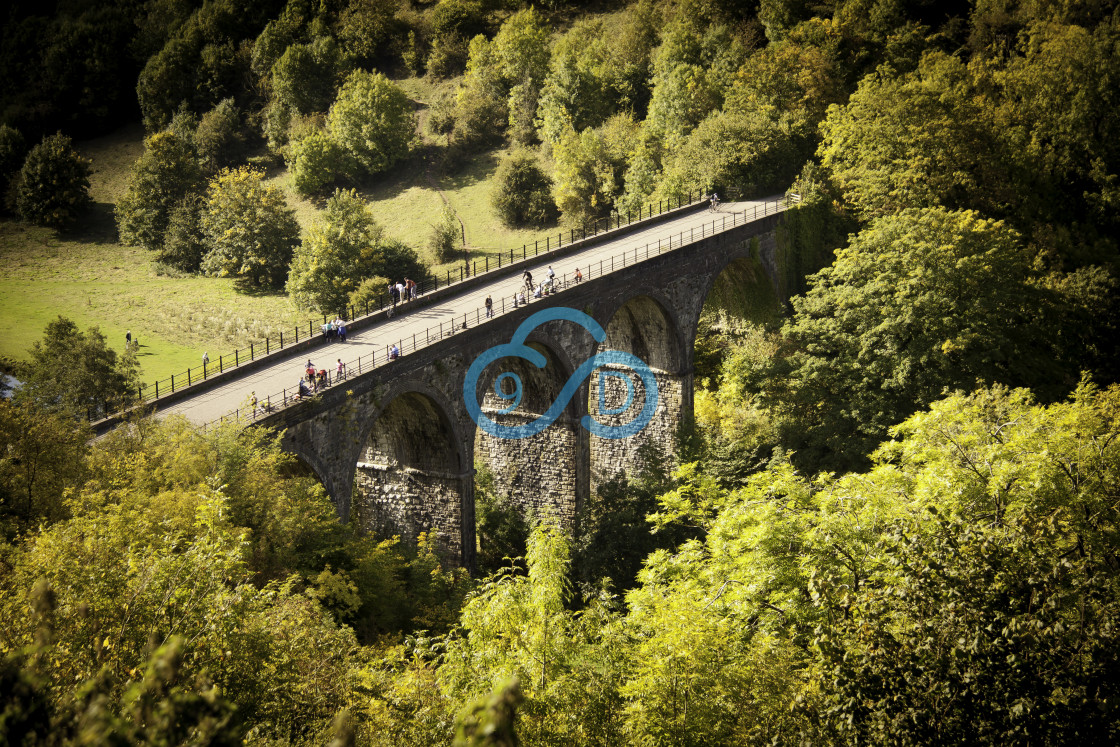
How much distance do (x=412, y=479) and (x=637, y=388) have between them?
15.1m

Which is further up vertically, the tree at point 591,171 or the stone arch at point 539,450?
the tree at point 591,171

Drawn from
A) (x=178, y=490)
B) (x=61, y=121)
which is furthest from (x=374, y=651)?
(x=61, y=121)

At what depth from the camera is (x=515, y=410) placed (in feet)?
132

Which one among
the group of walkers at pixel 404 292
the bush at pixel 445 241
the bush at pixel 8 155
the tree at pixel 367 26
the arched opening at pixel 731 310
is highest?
the tree at pixel 367 26

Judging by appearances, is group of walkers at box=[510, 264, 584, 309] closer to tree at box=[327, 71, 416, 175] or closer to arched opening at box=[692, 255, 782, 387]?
arched opening at box=[692, 255, 782, 387]

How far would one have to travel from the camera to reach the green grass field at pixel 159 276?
59.9m

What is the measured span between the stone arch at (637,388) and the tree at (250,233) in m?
32.3

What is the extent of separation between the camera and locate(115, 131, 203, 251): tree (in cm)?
7469

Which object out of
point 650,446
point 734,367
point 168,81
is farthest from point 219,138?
point 734,367

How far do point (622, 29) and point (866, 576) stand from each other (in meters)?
68.3

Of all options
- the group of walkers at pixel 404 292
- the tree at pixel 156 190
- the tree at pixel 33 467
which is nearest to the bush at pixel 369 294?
the group of walkers at pixel 404 292

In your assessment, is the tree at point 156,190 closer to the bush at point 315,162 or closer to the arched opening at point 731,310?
the bush at point 315,162

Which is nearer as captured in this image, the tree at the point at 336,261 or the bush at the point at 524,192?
the tree at the point at 336,261

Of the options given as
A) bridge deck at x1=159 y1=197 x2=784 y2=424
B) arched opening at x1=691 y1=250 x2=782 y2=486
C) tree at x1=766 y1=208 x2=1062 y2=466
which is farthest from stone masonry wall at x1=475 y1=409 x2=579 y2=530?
tree at x1=766 y1=208 x2=1062 y2=466
